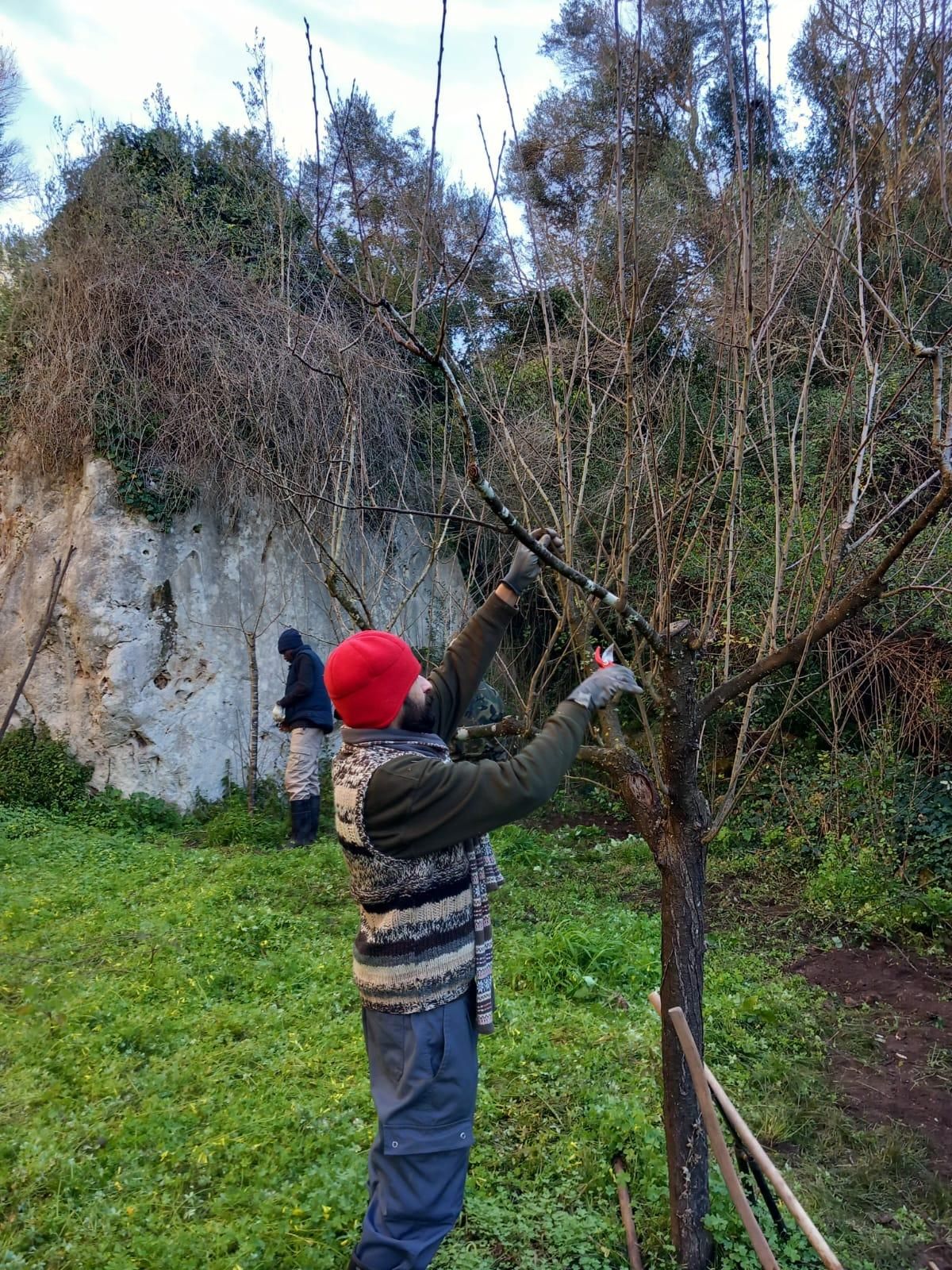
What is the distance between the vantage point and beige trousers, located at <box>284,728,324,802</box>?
7.23 meters

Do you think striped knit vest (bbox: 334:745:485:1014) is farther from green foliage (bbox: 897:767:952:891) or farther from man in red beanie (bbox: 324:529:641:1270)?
green foliage (bbox: 897:767:952:891)

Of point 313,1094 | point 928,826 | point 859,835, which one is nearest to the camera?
point 313,1094

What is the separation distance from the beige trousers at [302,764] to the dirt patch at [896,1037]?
415 centimetres

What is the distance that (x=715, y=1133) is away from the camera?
213 centimetres

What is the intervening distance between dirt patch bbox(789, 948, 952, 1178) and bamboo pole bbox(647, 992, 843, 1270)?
132cm

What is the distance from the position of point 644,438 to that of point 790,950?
11.9 feet

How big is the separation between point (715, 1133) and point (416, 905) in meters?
0.96

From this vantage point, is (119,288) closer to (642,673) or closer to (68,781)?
(68,781)

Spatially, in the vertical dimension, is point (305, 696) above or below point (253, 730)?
above

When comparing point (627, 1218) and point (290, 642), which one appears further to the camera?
point (290, 642)

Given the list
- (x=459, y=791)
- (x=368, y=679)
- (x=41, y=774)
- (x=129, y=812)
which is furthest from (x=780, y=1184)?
(x=41, y=774)

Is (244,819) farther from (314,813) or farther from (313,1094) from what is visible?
(313,1094)

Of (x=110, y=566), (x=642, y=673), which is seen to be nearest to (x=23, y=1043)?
(x=642, y=673)

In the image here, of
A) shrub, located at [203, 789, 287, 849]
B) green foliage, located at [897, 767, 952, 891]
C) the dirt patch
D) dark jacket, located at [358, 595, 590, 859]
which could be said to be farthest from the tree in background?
shrub, located at [203, 789, 287, 849]
